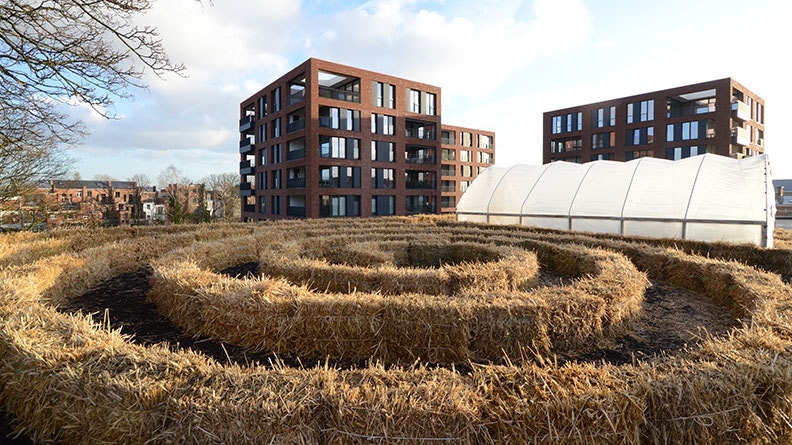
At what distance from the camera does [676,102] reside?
4656cm

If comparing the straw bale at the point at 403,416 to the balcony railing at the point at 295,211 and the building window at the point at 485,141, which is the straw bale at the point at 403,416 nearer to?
the balcony railing at the point at 295,211

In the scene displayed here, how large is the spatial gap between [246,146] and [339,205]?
63.8 ft

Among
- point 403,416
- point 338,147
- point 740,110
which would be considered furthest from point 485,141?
point 403,416

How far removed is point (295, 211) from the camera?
36.8 m

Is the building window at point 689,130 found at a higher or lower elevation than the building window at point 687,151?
higher

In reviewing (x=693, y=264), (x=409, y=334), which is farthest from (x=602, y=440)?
(x=693, y=264)

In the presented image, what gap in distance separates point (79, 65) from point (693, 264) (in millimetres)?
15107

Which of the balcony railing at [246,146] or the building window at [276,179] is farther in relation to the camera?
the balcony railing at [246,146]

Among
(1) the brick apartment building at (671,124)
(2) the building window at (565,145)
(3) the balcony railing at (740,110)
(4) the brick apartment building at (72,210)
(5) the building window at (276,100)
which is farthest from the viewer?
(2) the building window at (565,145)

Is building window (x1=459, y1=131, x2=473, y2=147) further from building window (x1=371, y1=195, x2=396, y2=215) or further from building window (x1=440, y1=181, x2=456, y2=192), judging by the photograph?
building window (x1=371, y1=195, x2=396, y2=215)

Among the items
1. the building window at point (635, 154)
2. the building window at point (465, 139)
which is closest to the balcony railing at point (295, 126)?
the building window at point (465, 139)

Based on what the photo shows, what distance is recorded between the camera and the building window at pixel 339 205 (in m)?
34.4

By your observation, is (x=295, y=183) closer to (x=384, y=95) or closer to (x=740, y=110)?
(x=384, y=95)

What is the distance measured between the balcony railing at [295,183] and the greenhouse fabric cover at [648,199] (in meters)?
18.0
